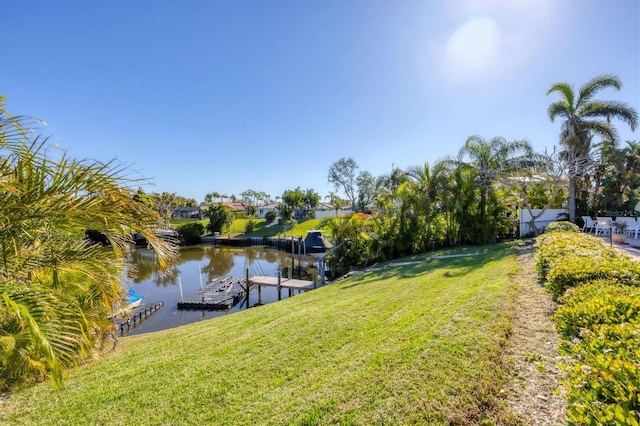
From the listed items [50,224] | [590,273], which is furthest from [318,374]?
[590,273]

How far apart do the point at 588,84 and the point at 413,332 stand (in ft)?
54.7

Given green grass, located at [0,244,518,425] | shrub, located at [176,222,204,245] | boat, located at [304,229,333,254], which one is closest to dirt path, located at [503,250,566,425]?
green grass, located at [0,244,518,425]

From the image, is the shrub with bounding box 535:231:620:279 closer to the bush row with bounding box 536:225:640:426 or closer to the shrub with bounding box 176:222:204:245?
Answer: the bush row with bounding box 536:225:640:426

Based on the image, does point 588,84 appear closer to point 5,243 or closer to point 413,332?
point 413,332

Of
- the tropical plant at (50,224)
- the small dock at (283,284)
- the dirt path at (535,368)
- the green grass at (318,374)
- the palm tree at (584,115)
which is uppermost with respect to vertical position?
the palm tree at (584,115)

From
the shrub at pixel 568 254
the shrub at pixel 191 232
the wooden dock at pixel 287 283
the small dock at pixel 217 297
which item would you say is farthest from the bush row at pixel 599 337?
the shrub at pixel 191 232

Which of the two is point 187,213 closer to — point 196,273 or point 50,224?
point 196,273

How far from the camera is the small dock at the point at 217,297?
48.5 ft

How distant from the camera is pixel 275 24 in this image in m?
9.63

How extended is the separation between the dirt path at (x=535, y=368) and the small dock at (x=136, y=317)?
Answer: 42.6 ft

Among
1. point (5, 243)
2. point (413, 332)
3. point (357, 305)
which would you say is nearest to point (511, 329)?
point (413, 332)

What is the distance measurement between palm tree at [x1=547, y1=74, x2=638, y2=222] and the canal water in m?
14.4

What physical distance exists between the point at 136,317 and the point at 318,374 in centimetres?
1292

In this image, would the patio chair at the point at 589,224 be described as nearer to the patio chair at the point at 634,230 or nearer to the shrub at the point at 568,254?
the patio chair at the point at 634,230
